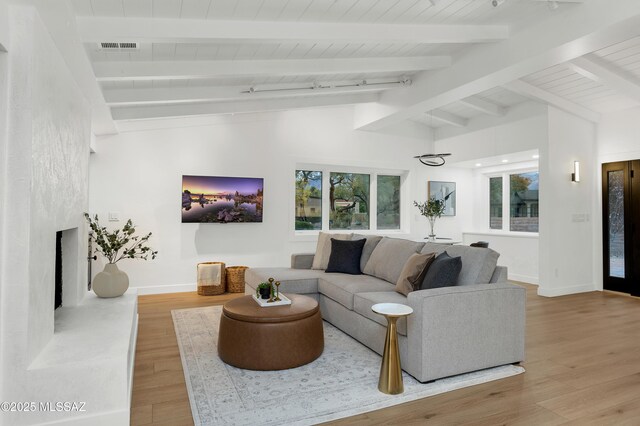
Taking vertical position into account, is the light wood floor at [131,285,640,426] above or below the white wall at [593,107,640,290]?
below

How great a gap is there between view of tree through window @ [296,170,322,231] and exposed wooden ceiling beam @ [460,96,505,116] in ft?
8.96

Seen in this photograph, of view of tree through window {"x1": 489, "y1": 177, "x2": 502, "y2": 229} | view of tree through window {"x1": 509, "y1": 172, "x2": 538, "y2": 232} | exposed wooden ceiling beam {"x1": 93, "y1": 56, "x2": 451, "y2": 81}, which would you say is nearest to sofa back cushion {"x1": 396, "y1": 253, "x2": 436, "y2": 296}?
exposed wooden ceiling beam {"x1": 93, "y1": 56, "x2": 451, "y2": 81}

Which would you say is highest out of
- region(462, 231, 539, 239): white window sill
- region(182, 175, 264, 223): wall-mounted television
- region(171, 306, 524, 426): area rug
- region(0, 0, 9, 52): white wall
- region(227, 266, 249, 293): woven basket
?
region(0, 0, 9, 52): white wall

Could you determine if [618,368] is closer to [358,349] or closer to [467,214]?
[358,349]

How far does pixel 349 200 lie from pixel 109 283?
4.54m

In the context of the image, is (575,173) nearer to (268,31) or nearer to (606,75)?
(606,75)

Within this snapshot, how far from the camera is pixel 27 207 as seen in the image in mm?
1916

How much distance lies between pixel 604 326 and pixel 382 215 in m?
3.98

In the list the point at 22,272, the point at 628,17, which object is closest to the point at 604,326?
the point at 628,17

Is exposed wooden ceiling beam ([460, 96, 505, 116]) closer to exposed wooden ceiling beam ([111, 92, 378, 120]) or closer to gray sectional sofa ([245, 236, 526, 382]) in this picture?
exposed wooden ceiling beam ([111, 92, 378, 120])

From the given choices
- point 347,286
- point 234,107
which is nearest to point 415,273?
point 347,286

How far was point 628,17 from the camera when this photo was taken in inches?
109

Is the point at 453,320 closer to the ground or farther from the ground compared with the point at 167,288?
farther from the ground

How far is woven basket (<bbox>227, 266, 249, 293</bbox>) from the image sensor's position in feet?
18.4
